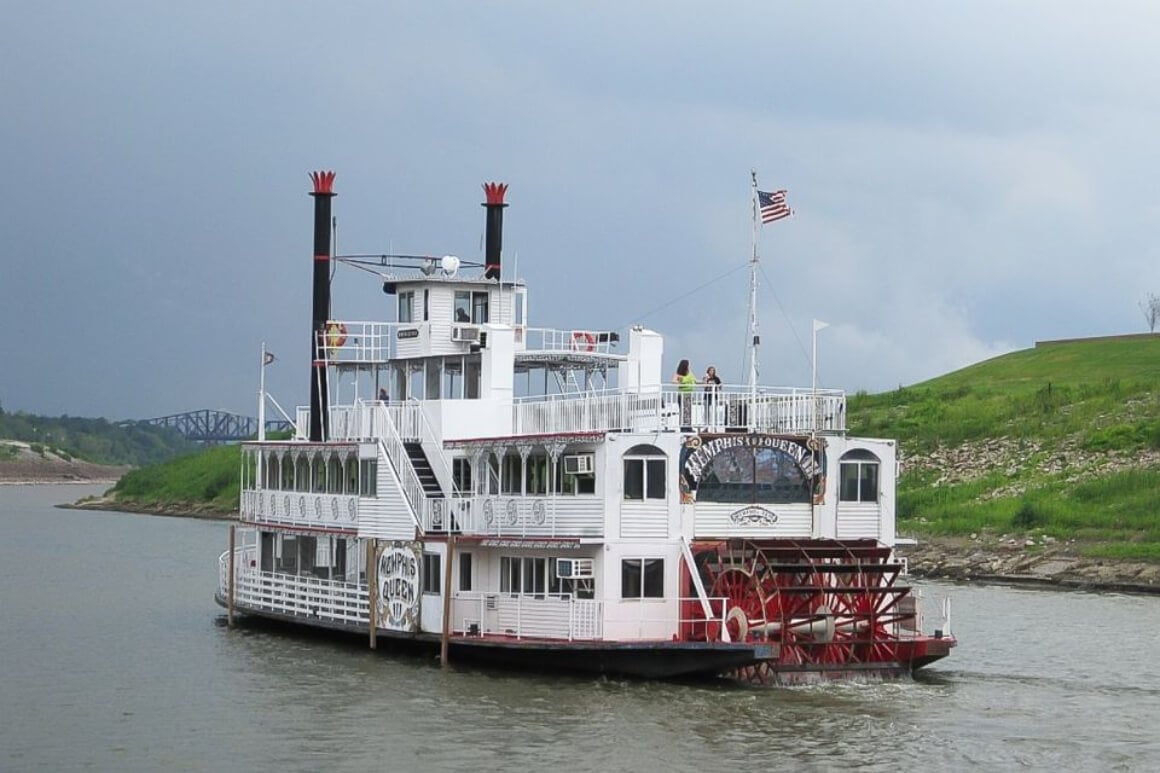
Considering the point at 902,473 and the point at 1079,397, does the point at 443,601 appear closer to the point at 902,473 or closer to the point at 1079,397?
the point at 902,473

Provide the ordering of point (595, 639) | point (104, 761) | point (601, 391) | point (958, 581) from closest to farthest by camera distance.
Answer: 1. point (104, 761)
2. point (595, 639)
3. point (601, 391)
4. point (958, 581)

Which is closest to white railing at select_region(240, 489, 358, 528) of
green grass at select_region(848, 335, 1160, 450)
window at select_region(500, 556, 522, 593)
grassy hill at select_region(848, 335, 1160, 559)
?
window at select_region(500, 556, 522, 593)

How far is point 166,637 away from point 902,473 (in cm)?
3863

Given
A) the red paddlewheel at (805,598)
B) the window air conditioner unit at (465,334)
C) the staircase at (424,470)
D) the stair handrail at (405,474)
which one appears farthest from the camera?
the window air conditioner unit at (465,334)

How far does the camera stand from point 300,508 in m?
41.2

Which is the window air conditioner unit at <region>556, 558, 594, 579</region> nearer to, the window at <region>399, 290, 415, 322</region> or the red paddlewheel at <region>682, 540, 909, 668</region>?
the red paddlewheel at <region>682, 540, 909, 668</region>

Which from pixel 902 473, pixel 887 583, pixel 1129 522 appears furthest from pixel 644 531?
pixel 902 473

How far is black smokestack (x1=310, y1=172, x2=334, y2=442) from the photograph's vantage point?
42875 millimetres

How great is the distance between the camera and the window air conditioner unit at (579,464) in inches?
1267

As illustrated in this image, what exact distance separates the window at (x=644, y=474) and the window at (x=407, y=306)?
9682 millimetres

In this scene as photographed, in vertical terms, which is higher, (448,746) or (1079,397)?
(1079,397)

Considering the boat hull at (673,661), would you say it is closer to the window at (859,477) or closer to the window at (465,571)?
the window at (465,571)

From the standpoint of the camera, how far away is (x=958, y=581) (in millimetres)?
58219

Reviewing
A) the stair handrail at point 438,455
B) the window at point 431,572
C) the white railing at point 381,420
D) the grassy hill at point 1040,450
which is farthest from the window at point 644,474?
the grassy hill at point 1040,450
